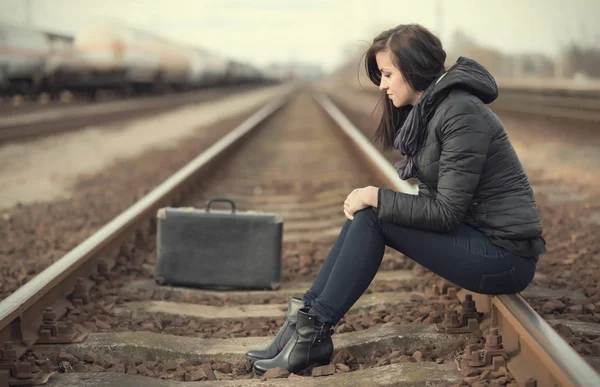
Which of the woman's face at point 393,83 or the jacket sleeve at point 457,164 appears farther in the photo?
the woman's face at point 393,83

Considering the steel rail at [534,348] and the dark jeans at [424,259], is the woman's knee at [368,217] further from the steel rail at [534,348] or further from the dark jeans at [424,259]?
the steel rail at [534,348]

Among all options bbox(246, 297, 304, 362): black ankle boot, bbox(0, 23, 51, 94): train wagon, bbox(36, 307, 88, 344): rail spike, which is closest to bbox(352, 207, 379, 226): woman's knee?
bbox(246, 297, 304, 362): black ankle boot

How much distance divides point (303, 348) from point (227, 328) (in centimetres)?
69

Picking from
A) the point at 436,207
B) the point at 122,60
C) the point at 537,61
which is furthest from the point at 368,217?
the point at 537,61

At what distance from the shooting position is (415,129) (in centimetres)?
→ 313

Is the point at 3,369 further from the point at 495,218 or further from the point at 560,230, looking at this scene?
the point at 560,230

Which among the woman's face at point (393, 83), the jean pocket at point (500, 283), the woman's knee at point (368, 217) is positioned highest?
the woman's face at point (393, 83)

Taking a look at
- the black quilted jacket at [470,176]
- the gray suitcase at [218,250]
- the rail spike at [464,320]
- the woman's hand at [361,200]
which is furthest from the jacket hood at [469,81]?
the gray suitcase at [218,250]

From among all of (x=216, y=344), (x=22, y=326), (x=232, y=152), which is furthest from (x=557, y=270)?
(x=232, y=152)

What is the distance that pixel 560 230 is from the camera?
19.7 feet

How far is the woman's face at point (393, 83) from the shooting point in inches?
125

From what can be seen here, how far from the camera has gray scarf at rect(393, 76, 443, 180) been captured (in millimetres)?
3082

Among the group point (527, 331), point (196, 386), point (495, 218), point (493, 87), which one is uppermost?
point (493, 87)

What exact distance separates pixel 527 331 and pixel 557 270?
210cm
